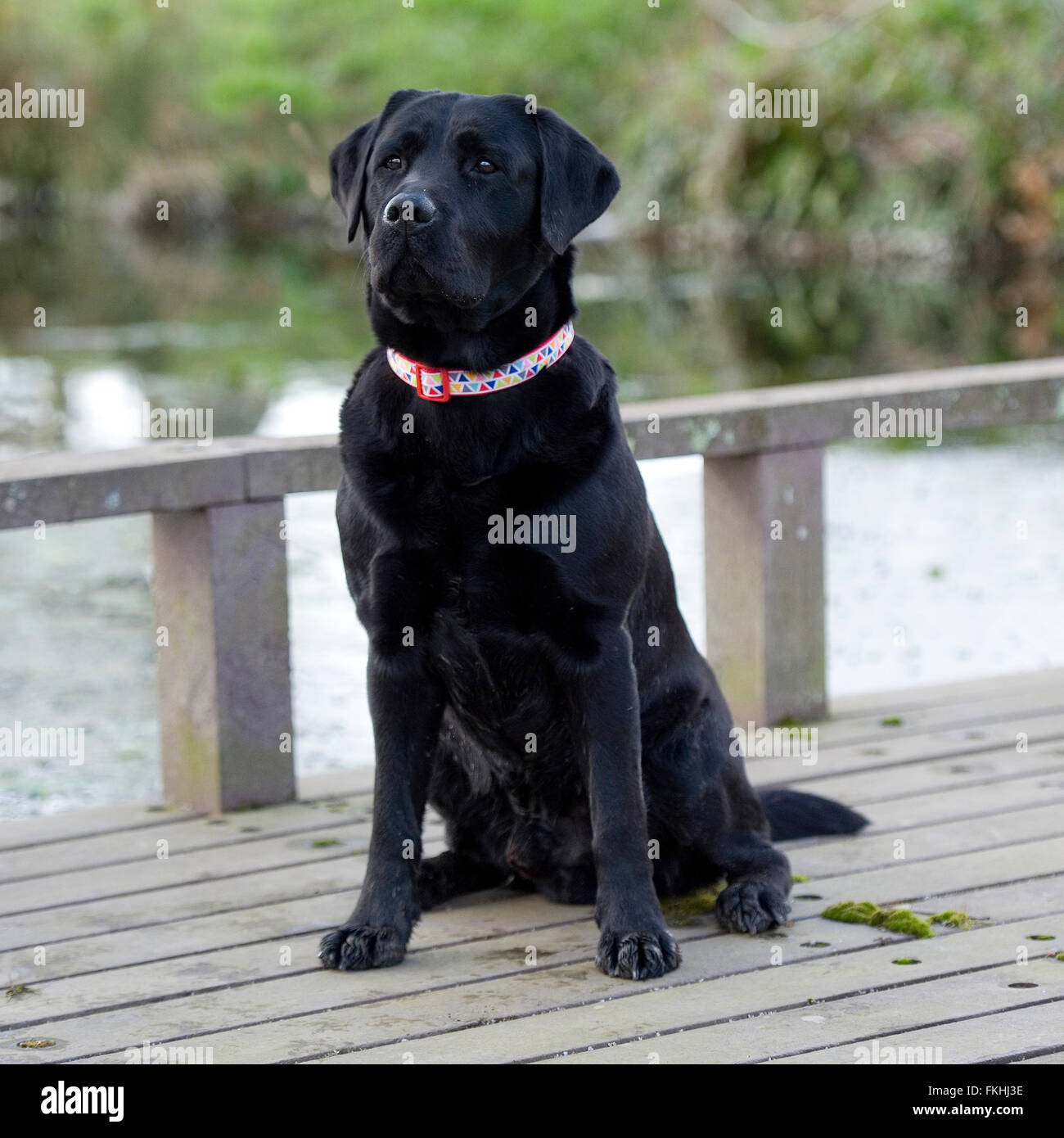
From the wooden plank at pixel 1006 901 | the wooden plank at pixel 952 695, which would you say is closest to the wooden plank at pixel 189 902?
the wooden plank at pixel 1006 901

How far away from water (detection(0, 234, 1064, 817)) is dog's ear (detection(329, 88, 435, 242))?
2.08m

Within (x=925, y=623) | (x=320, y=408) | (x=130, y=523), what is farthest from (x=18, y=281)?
(x=925, y=623)

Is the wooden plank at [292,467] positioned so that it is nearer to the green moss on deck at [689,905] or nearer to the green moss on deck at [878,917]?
the green moss on deck at [689,905]

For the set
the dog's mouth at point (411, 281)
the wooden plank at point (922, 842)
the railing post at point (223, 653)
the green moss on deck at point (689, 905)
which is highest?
the dog's mouth at point (411, 281)

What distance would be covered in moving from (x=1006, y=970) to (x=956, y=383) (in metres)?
1.93

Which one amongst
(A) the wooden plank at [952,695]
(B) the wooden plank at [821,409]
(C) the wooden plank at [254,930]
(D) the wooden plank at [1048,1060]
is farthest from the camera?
(A) the wooden plank at [952,695]

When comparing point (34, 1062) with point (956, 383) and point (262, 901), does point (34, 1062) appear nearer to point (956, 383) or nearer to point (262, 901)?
point (262, 901)

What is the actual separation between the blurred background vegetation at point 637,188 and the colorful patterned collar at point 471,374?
13.3ft

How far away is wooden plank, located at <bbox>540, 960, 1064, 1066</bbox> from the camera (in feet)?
7.86

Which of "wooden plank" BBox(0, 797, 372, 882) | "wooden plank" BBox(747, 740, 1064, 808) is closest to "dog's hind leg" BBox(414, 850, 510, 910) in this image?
"wooden plank" BBox(0, 797, 372, 882)

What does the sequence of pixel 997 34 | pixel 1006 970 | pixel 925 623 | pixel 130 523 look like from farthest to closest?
pixel 997 34, pixel 130 523, pixel 925 623, pixel 1006 970

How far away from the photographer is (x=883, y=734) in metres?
4.12

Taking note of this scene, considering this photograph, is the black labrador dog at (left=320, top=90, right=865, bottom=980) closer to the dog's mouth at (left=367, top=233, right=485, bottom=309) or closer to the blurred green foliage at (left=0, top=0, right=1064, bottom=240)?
the dog's mouth at (left=367, top=233, right=485, bottom=309)

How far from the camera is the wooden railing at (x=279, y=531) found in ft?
11.6
